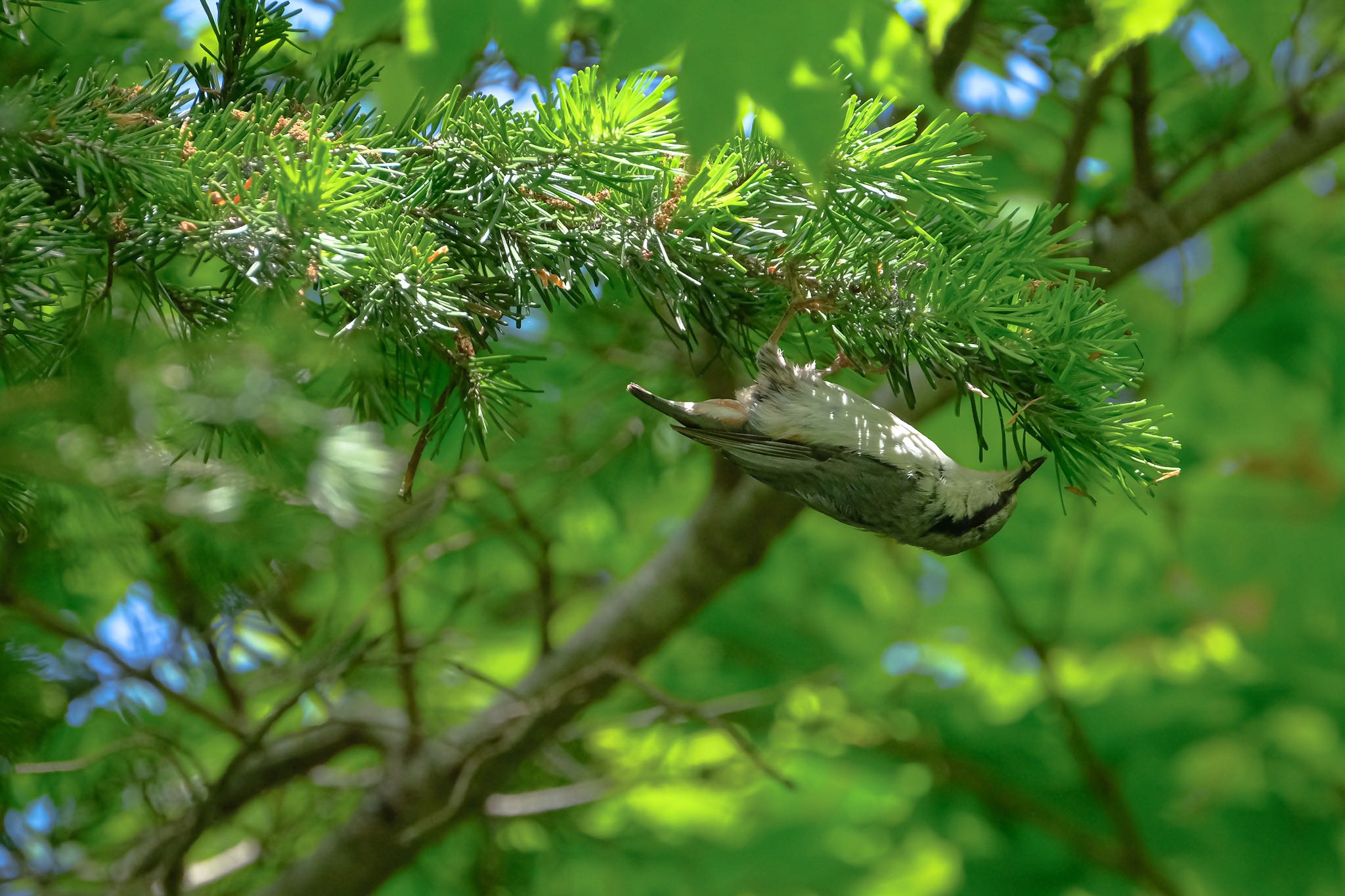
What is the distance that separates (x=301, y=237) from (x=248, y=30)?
0.47 meters

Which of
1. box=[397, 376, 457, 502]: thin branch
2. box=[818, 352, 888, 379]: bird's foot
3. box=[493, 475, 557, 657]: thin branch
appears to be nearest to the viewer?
box=[397, 376, 457, 502]: thin branch

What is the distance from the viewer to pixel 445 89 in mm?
1288

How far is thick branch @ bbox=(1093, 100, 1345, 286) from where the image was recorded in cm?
195

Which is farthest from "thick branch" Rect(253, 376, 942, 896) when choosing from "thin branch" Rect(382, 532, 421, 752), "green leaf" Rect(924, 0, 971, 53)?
"green leaf" Rect(924, 0, 971, 53)

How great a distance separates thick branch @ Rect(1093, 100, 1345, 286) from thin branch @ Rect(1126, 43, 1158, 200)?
0.06 meters

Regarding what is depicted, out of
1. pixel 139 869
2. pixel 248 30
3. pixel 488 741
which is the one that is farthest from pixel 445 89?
pixel 139 869

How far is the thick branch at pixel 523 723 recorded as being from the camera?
2098 mm

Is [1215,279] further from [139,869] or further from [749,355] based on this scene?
[139,869]

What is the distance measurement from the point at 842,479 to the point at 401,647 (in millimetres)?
1247

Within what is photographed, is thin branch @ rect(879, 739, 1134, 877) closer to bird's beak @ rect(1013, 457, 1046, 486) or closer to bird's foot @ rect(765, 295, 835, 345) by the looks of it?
bird's beak @ rect(1013, 457, 1046, 486)

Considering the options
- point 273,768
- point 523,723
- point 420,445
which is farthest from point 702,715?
point 420,445

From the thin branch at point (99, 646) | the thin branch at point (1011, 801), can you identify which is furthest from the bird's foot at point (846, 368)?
the thin branch at point (1011, 801)

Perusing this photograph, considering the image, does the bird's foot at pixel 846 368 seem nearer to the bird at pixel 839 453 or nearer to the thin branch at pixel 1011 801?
the bird at pixel 839 453

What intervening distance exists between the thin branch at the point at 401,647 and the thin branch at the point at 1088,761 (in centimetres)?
145
